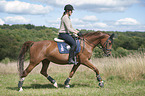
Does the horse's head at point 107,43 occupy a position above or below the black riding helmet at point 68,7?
below

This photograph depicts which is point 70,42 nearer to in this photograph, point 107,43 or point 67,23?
point 67,23

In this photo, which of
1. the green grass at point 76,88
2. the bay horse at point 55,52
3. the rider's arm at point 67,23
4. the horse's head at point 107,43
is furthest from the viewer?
the horse's head at point 107,43

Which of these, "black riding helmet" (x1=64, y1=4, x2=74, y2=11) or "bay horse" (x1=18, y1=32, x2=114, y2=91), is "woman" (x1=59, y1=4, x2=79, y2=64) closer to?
"black riding helmet" (x1=64, y1=4, x2=74, y2=11)

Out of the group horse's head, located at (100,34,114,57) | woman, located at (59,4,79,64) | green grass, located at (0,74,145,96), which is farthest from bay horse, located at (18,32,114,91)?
green grass, located at (0,74,145,96)

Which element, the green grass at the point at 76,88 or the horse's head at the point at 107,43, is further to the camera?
the horse's head at the point at 107,43

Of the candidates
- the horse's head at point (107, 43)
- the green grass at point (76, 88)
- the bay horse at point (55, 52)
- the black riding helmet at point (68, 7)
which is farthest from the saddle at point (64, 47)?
the green grass at point (76, 88)

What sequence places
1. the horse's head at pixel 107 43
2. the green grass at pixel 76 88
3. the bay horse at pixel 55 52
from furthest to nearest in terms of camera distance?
the horse's head at pixel 107 43
the bay horse at pixel 55 52
the green grass at pixel 76 88

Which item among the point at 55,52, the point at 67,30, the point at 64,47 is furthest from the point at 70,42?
the point at 55,52

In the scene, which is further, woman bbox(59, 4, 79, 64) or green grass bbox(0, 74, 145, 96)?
woman bbox(59, 4, 79, 64)

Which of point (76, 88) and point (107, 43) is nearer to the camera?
point (76, 88)

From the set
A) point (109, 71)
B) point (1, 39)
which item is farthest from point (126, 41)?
point (109, 71)

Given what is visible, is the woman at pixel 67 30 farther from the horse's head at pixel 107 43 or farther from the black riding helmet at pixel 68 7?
the horse's head at pixel 107 43

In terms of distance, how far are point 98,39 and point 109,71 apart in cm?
305

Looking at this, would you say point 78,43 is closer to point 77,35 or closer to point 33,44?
point 77,35
